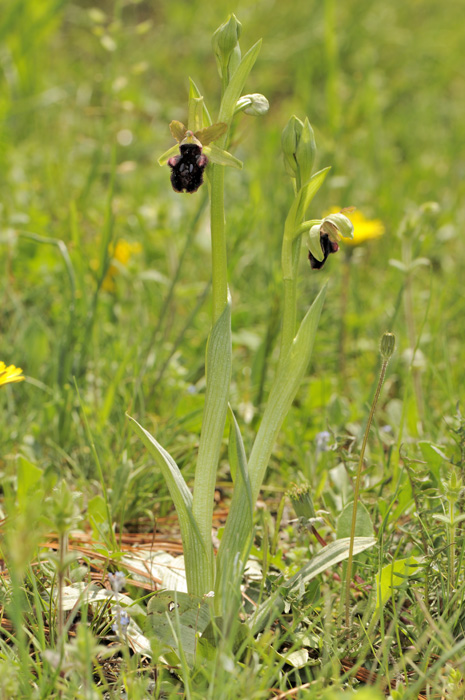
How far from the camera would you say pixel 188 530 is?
56.7 inches

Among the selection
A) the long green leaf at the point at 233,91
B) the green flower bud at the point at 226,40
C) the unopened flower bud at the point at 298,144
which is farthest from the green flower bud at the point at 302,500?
the green flower bud at the point at 226,40

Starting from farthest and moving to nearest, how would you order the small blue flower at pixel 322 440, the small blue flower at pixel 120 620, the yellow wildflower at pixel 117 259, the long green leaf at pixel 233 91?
the yellow wildflower at pixel 117 259 → the small blue flower at pixel 322 440 → the long green leaf at pixel 233 91 → the small blue flower at pixel 120 620

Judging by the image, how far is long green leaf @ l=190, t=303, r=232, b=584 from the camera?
144 centimetres

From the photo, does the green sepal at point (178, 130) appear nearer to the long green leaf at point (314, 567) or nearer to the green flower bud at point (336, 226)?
the green flower bud at point (336, 226)

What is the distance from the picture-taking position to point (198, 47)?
5.20m

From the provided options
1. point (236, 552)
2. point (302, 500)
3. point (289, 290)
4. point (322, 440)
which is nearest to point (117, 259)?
point (322, 440)

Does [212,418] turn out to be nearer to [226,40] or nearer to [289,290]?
[289,290]

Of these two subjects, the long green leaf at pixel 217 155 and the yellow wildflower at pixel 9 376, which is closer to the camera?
the long green leaf at pixel 217 155

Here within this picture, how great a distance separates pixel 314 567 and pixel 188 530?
0.29 m

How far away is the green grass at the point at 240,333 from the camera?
1.34 m

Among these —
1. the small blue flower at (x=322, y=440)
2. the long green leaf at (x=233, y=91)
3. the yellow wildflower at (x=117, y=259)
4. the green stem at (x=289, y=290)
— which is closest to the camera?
the long green leaf at (x=233, y=91)

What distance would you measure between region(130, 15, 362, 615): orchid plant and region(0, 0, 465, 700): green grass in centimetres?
12

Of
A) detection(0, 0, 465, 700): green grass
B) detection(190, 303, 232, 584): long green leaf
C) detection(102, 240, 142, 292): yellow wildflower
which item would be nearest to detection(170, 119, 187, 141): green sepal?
detection(190, 303, 232, 584): long green leaf

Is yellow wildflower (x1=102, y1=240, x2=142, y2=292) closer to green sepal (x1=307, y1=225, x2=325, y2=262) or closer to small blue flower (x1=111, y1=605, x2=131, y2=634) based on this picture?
green sepal (x1=307, y1=225, x2=325, y2=262)
